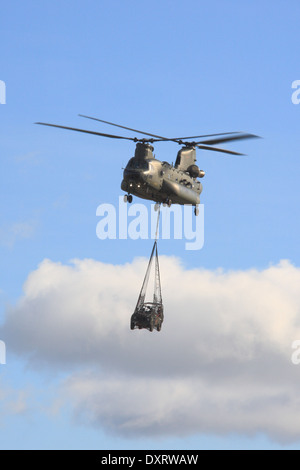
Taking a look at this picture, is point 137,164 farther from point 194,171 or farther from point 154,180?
point 194,171

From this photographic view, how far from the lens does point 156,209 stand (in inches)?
3858

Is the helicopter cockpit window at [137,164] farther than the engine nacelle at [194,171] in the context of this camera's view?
No

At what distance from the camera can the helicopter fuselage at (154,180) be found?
3725 inches

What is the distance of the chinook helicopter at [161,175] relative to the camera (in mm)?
94812

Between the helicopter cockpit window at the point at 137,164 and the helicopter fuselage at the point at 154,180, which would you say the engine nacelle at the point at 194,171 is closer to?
the helicopter fuselage at the point at 154,180

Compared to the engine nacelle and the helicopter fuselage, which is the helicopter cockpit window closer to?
the helicopter fuselage

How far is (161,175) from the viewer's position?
96.0 metres

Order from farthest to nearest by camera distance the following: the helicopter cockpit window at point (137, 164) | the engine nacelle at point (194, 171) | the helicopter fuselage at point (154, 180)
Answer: the engine nacelle at point (194, 171) < the helicopter cockpit window at point (137, 164) < the helicopter fuselage at point (154, 180)

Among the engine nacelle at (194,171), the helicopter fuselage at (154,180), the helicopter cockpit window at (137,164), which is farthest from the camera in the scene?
the engine nacelle at (194,171)

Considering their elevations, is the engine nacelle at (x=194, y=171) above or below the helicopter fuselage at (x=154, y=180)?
above
